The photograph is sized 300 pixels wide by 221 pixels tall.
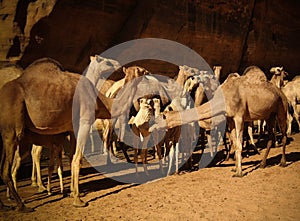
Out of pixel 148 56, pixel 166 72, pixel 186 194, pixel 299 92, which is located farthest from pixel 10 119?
pixel 299 92

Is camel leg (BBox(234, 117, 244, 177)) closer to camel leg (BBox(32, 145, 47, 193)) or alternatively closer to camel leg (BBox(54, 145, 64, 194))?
camel leg (BBox(54, 145, 64, 194))

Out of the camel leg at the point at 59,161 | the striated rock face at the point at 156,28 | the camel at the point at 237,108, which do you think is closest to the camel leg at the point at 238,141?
the camel at the point at 237,108

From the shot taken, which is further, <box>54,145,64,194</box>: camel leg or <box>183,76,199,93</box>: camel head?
<box>183,76,199,93</box>: camel head

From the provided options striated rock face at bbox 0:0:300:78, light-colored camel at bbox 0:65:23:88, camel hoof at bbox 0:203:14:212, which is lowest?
camel hoof at bbox 0:203:14:212

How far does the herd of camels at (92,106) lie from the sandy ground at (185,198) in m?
0.37

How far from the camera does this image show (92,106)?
585 cm

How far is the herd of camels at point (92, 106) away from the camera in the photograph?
5.31 meters

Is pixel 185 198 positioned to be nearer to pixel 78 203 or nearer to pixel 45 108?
pixel 78 203

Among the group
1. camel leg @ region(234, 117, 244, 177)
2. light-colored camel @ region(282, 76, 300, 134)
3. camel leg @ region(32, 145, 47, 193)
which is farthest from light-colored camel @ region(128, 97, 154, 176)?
light-colored camel @ region(282, 76, 300, 134)

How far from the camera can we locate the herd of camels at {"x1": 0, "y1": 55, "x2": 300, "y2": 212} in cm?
531

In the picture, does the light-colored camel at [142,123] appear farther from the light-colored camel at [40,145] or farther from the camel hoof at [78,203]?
the camel hoof at [78,203]

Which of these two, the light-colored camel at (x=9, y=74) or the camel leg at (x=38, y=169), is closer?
the camel leg at (x=38, y=169)

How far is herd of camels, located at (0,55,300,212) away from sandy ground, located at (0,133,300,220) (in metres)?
0.37

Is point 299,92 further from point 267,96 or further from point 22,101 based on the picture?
point 22,101
